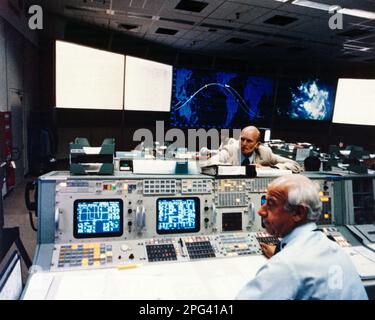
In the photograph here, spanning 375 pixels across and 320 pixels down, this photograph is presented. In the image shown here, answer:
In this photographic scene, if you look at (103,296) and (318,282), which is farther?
(103,296)

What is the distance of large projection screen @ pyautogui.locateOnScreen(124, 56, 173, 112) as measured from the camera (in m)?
8.00

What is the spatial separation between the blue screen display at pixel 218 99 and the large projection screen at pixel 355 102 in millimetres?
2053

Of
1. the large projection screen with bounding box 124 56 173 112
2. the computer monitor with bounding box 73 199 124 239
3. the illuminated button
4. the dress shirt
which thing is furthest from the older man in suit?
the large projection screen with bounding box 124 56 173 112

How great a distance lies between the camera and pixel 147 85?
27.3 feet

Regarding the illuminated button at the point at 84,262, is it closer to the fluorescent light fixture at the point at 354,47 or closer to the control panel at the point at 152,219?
the control panel at the point at 152,219

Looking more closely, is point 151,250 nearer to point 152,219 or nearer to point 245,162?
point 152,219

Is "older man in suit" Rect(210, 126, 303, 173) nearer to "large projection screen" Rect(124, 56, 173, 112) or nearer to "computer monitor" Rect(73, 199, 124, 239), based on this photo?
"computer monitor" Rect(73, 199, 124, 239)

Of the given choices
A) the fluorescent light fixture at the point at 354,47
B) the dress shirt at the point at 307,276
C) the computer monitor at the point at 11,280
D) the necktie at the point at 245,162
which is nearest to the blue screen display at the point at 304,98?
the fluorescent light fixture at the point at 354,47

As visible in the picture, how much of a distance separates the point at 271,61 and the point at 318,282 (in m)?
9.38

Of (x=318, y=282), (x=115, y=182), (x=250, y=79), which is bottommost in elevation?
(x=318, y=282)

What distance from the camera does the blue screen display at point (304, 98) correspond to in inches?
386
